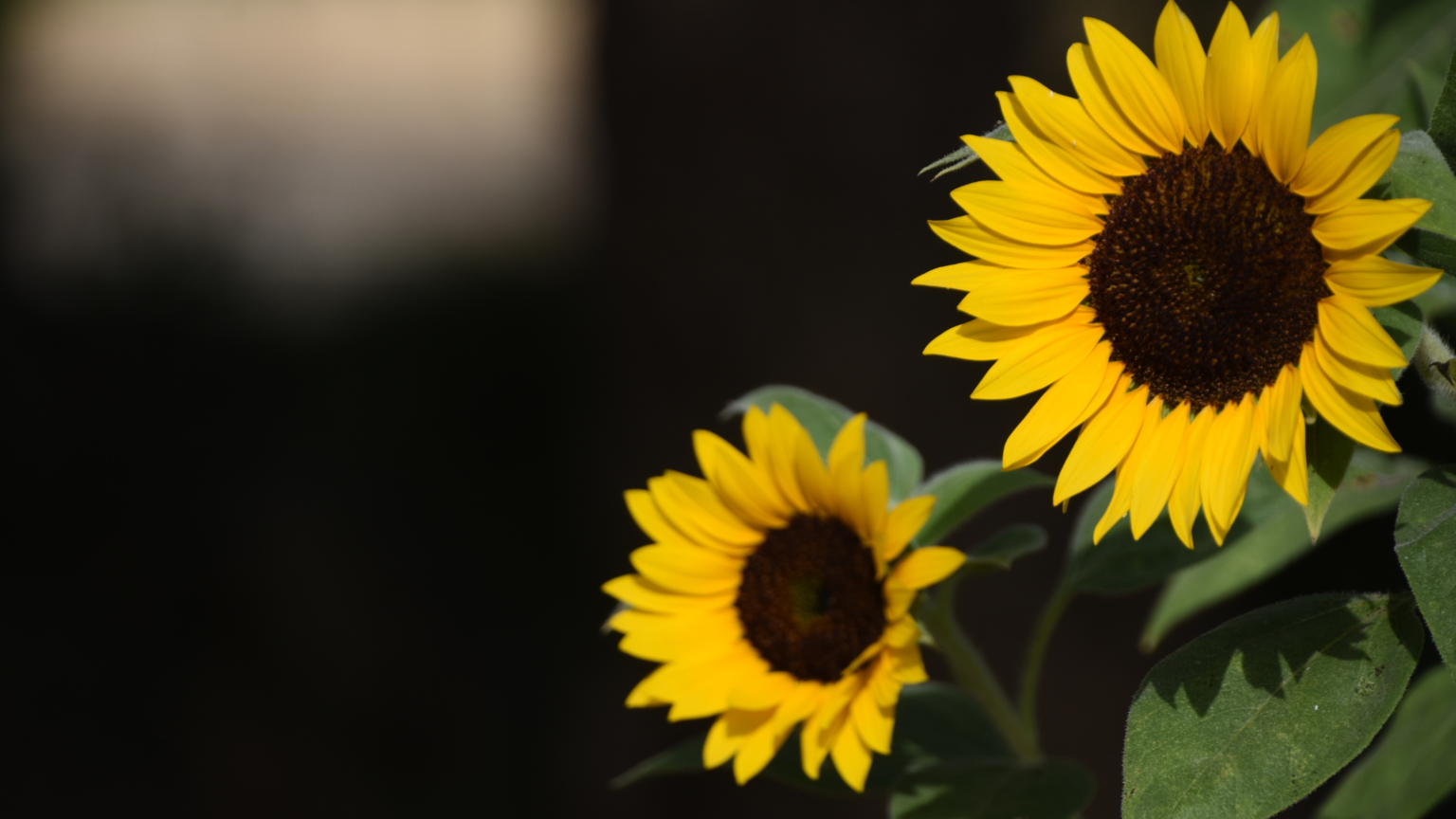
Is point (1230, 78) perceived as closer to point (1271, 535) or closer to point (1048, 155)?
point (1048, 155)

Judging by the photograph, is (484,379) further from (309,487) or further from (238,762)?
(238,762)

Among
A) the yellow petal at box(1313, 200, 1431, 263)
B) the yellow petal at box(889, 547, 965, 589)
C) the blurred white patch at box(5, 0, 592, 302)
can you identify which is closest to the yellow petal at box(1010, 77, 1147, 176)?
the yellow petal at box(1313, 200, 1431, 263)

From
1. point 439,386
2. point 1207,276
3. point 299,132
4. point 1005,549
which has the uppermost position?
point 299,132

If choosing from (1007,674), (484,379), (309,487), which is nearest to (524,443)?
(484,379)

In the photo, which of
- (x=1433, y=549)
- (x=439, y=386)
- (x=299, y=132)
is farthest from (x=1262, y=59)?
(x=299, y=132)

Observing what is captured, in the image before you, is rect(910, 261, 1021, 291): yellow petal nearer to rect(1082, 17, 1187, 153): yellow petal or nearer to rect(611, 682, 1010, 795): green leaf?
rect(1082, 17, 1187, 153): yellow petal
